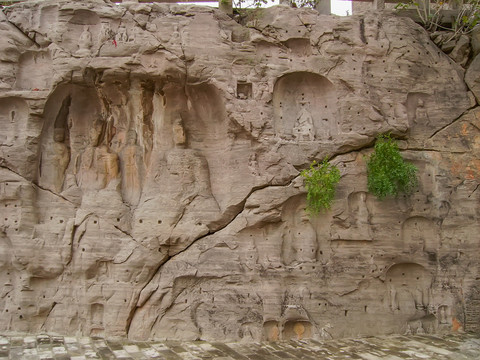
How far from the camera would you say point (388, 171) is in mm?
7141

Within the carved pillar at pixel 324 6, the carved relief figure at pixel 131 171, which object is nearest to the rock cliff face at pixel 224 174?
the carved relief figure at pixel 131 171

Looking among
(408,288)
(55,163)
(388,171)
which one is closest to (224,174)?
(388,171)

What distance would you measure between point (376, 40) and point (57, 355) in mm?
7121

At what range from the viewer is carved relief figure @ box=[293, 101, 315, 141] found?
25.1 ft

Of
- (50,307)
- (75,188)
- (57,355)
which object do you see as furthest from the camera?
(75,188)

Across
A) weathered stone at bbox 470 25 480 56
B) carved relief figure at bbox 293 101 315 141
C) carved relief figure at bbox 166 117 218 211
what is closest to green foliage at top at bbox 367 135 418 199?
carved relief figure at bbox 293 101 315 141

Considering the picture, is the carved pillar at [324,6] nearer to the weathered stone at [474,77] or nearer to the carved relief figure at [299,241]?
the weathered stone at [474,77]

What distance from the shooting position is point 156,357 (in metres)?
5.88

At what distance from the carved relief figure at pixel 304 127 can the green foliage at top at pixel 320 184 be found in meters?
0.67

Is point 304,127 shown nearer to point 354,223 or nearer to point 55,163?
point 354,223

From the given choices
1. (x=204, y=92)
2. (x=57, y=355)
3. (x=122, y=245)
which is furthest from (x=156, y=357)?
(x=204, y=92)

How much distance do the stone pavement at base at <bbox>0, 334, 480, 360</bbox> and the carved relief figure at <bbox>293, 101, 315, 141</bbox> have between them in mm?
3374

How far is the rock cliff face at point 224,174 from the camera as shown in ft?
22.9

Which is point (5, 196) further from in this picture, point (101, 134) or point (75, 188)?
point (101, 134)
